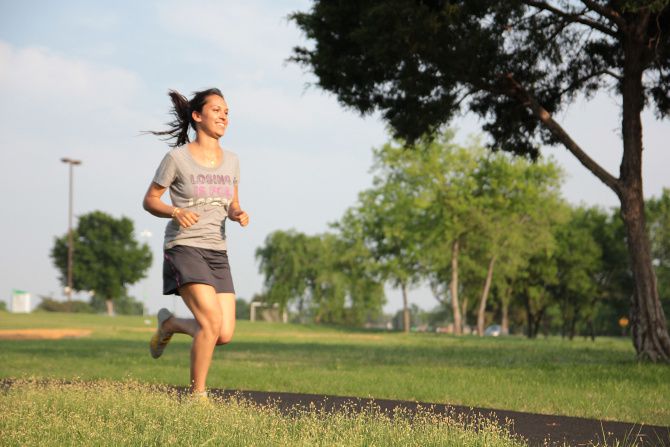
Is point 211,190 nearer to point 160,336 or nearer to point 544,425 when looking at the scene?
point 160,336

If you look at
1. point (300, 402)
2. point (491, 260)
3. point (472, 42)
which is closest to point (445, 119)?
point (472, 42)

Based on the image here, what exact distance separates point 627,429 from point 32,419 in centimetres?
475

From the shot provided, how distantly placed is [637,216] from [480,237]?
108ft

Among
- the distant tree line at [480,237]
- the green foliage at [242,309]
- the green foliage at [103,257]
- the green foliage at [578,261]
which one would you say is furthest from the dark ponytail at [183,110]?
the green foliage at [242,309]

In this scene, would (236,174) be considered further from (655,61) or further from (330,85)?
(655,61)

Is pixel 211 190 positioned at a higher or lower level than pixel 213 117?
lower

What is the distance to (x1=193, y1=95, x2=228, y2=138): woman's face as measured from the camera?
732 cm

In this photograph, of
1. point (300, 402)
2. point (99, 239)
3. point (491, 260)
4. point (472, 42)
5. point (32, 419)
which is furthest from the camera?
point (99, 239)

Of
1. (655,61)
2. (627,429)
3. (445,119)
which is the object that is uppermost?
(655,61)

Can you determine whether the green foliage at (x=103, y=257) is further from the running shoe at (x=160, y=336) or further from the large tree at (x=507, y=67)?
the running shoe at (x=160, y=336)

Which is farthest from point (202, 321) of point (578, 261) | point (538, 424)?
point (578, 261)

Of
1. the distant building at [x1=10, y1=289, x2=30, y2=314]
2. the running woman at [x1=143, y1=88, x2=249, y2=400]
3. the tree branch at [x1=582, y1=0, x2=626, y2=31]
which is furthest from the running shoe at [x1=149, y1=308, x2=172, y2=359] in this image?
the distant building at [x1=10, y1=289, x2=30, y2=314]

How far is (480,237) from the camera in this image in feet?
160

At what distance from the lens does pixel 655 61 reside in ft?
55.7
